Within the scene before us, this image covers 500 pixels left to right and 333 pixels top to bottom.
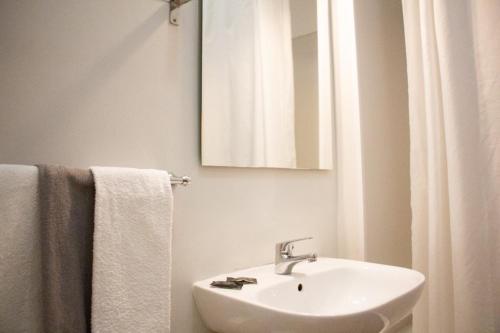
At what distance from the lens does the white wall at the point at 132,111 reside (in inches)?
28.1

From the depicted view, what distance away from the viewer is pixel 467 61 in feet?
4.36

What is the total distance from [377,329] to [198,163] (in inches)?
24.6

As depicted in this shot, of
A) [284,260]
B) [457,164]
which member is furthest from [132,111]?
[457,164]

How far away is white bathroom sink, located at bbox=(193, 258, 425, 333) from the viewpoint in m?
0.70

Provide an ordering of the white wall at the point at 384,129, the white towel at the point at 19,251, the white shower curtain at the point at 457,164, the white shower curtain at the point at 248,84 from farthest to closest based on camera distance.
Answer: the white wall at the point at 384,129 → the white shower curtain at the point at 457,164 → the white shower curtain at the point at 248,84 → the white towel at the point at 19,251

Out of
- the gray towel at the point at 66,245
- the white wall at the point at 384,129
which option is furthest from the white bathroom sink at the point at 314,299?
the white wall at the point at 384,129

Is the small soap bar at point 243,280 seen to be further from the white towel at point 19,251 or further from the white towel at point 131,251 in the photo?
the white towel at point 19,251

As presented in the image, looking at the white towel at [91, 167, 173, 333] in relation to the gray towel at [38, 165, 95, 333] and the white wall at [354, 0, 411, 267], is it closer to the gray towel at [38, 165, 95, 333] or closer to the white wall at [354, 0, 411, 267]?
the gray towel at [38, 165, 95, 333]

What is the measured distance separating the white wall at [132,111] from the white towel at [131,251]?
13 centimetres

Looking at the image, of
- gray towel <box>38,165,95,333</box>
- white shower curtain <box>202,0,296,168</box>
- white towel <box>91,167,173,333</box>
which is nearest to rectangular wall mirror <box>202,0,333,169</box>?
white shower curtain <box>202,0,296,168</box>

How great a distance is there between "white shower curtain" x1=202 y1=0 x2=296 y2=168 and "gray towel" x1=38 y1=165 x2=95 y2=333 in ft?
1.27

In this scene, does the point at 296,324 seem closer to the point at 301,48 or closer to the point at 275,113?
the point at 275,113

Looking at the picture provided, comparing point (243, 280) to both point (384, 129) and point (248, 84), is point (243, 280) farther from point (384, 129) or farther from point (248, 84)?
point (384, 129)

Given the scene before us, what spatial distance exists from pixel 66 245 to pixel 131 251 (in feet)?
0.41
